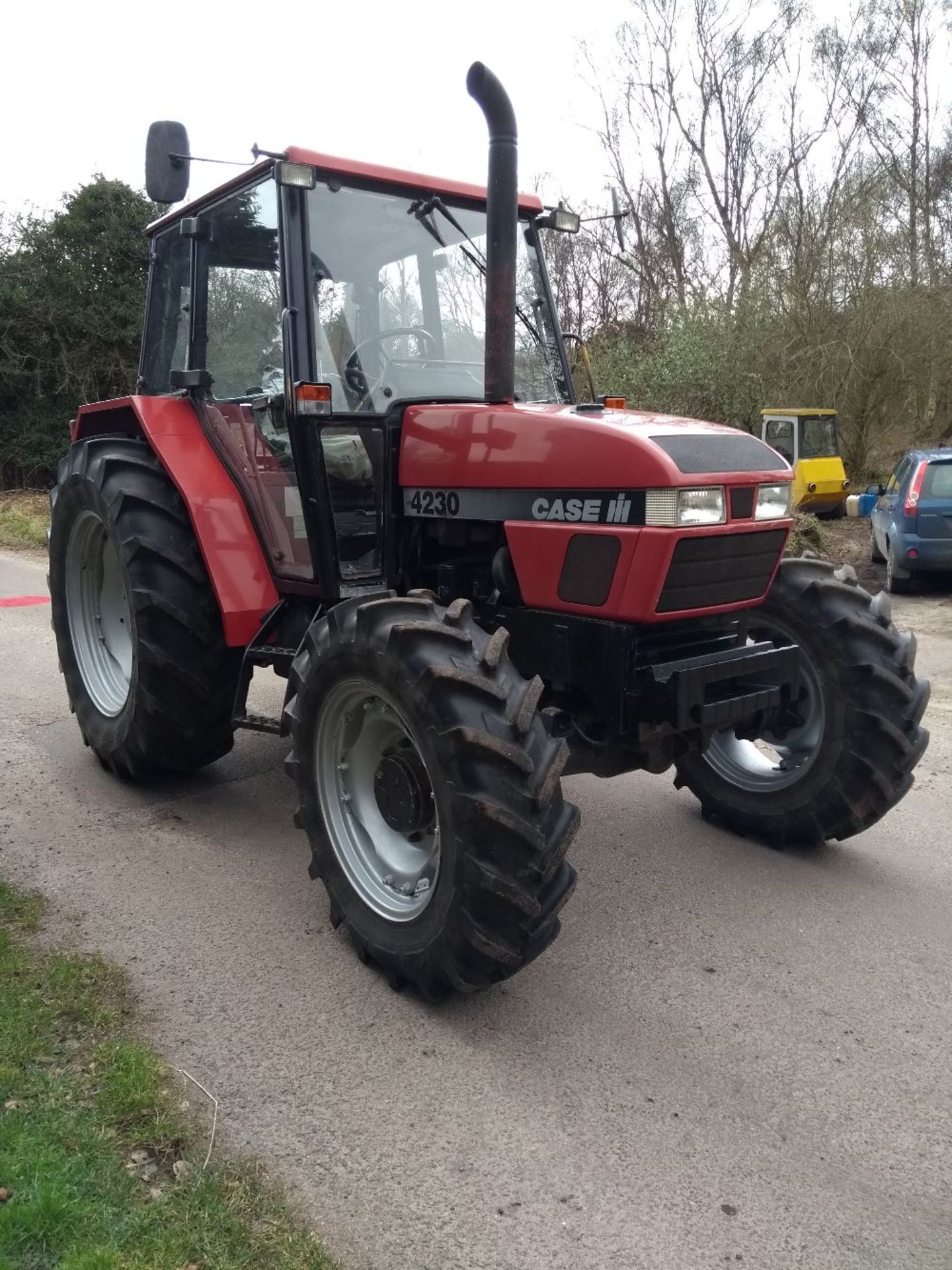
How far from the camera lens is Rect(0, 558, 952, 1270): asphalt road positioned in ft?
7.41

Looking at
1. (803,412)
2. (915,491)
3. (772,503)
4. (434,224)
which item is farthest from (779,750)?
(803,412)

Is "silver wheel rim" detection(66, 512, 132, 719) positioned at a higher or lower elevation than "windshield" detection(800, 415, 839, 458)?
lower

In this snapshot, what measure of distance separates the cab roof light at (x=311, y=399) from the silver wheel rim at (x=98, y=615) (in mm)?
1763

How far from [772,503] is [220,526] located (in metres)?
2.04

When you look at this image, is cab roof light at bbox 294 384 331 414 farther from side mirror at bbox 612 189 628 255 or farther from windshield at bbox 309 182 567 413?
side mirror at bbox 612 189 628 255

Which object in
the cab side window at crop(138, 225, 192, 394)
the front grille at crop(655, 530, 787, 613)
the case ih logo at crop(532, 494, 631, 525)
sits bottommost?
the front grille at crop(655, 530, 787, 613)

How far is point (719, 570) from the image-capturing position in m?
3.31

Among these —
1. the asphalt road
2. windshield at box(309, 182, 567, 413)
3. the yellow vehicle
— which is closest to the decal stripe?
windshield at box(309, 182, 567, 413)

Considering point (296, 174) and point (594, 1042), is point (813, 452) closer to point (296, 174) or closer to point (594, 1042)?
point (296, 174)

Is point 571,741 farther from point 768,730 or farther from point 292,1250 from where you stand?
point 292,1250

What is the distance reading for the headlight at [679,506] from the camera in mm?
3023

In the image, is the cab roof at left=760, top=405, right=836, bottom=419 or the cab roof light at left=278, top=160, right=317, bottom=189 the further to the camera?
the cab roof at left=760, top=405, right=836, bottom=419

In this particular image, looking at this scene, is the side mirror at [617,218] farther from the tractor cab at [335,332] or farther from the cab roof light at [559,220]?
the tractor cab at [335,332]

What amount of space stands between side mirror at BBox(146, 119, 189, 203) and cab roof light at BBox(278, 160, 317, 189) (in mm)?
416
